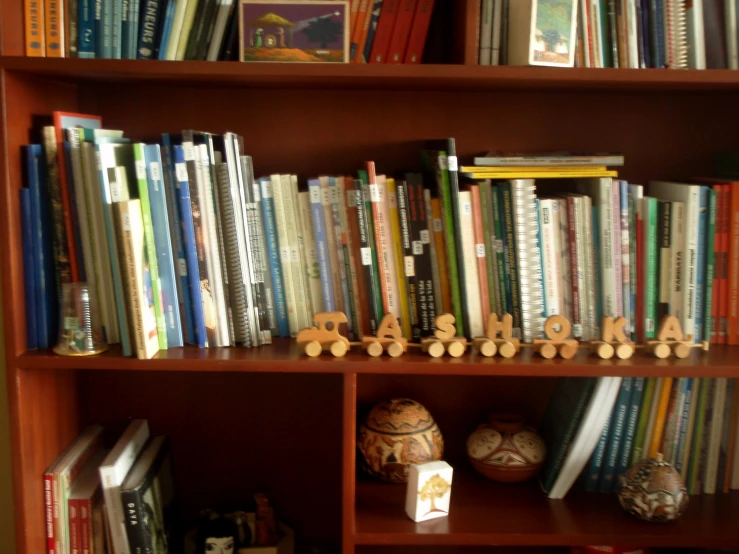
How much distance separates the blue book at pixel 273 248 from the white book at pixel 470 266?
1.05 feet

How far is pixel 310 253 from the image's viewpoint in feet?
4.20

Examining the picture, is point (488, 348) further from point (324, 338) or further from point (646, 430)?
point (646, 430)

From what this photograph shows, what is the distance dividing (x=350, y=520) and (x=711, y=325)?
2.32ft

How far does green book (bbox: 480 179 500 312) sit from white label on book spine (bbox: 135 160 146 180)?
55cm

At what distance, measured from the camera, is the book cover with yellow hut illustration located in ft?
3.89

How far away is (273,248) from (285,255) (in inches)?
0.9

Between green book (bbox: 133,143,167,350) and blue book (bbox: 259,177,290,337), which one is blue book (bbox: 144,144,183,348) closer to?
green book (bbox: 133,143,167,350)

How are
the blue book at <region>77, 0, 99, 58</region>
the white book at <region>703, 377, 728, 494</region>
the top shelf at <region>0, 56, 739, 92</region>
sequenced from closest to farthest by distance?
the top shelf at <region>0, 56, 739, 92</region> → the blue book at <region>77, 0, 99, 58</region> → the white book at <region>703, 377, 728, 494</region>

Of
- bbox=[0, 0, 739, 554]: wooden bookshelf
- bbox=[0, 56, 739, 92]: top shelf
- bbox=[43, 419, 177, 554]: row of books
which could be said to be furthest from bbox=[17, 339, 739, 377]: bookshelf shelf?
bbox=[0, 56, 739, 92]: top shelf

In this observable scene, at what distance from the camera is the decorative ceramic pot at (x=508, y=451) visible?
1.35 meters

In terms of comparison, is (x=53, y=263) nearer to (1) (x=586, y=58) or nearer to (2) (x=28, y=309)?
(2) (x=28, y=309)

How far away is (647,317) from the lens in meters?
1.27

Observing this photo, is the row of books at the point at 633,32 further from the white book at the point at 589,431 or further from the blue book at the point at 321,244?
the white book at the point at 589,431

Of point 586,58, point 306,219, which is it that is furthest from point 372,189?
point 586,58
